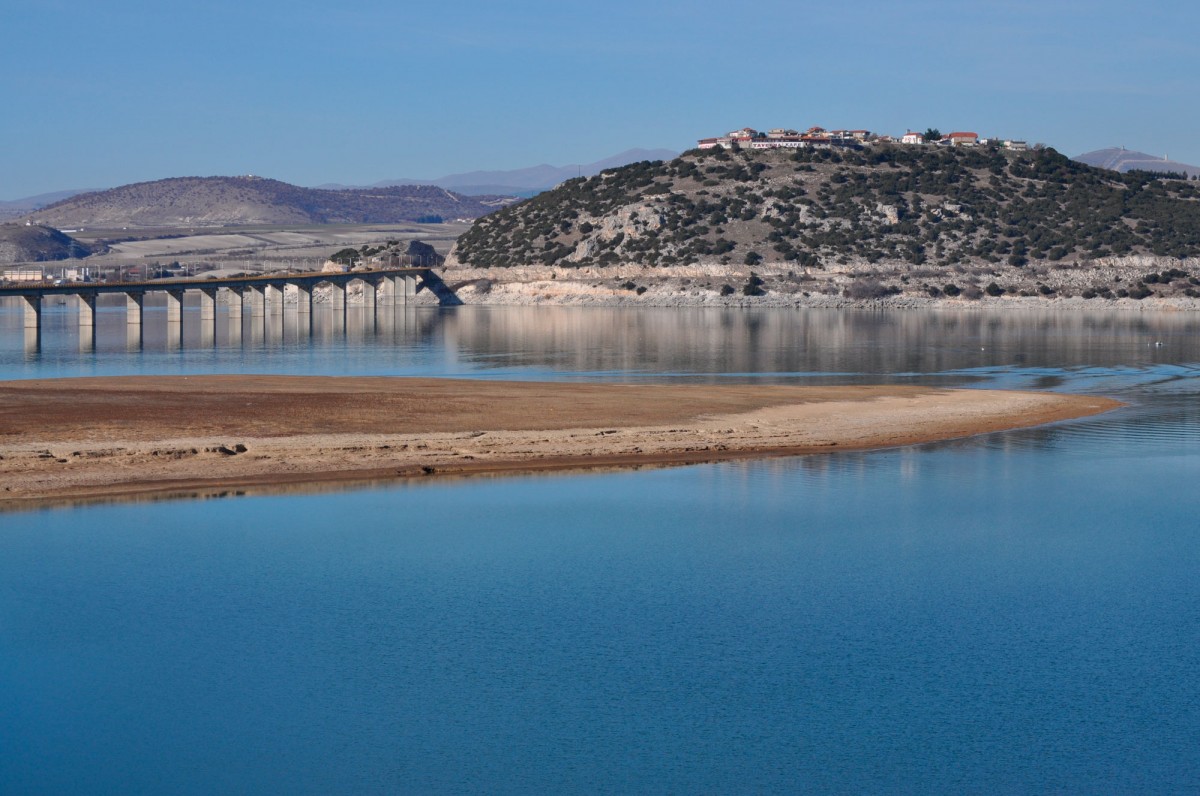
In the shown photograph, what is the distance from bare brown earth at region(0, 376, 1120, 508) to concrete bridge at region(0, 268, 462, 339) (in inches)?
1843

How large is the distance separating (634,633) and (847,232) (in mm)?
127101

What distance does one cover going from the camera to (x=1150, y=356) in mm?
66812

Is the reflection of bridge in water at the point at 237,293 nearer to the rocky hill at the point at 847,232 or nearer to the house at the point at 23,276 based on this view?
the house at the point at 23,276

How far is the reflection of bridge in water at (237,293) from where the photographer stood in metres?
90.2

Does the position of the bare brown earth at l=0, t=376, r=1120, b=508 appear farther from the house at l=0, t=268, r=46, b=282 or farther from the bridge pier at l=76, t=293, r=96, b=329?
the house at l=0, t=268, r=46, b=282

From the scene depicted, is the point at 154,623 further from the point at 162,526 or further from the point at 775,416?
the point at 775,416

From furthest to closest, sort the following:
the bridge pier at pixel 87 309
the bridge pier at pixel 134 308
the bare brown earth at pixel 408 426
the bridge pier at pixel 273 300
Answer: the bridge pier at pixel 273 300
the bridge pier at pixel 134 308
the bridge pier at pixel 87 309
the bare brown earth at pixel 408 426

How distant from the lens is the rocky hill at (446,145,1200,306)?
13212cm

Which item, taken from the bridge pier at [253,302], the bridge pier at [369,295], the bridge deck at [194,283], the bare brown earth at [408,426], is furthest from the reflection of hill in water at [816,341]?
the bridge pier at [253,302]

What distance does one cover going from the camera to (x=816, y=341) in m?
79.2

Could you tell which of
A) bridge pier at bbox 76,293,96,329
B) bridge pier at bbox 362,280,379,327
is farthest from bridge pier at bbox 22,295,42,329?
bridge pier at bbox 362,280,379,327

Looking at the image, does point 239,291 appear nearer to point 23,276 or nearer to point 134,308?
point 134,308

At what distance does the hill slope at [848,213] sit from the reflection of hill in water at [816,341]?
1847 centimetres

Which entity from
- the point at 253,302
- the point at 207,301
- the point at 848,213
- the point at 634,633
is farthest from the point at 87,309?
the point at 634,633
